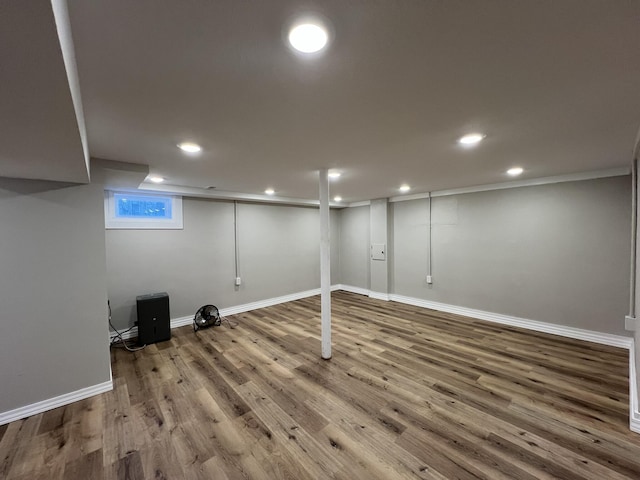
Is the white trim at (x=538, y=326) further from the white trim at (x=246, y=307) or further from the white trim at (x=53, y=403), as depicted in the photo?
the white trim at (x=53, y=403)

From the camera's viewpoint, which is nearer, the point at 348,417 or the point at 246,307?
the point at 348,417

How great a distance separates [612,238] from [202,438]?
17.1ft

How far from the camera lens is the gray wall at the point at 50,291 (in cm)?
225

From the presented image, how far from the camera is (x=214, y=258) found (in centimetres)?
489

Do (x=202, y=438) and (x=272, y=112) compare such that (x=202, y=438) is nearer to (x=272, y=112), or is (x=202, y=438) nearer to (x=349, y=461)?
(x=349, y=461)

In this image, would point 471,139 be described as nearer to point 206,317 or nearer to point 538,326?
→ point 538,326

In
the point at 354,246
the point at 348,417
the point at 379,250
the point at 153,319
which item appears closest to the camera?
the point at 348,417

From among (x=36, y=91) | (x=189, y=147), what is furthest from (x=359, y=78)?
(x=189, y=147)

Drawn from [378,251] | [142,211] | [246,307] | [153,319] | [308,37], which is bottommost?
[246,307]

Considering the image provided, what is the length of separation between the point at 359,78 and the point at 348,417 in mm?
2454

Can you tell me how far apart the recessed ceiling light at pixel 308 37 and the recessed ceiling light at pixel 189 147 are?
5.06 ft

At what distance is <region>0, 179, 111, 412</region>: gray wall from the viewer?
2252 mm

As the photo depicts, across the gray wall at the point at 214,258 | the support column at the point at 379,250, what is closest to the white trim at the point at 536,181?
the support column at the point at 379,250

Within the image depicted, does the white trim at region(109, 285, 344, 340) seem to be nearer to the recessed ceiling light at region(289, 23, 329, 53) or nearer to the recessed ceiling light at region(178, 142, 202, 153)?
the recessed ceiling light at region(178, 142, 202, 153)
